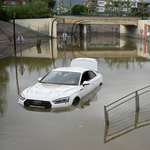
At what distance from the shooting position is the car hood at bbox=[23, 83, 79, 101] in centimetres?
1000

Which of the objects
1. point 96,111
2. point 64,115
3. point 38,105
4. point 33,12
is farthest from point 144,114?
point 33,12

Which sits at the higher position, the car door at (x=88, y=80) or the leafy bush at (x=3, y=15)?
the leafy bush at (x=3, y=15)

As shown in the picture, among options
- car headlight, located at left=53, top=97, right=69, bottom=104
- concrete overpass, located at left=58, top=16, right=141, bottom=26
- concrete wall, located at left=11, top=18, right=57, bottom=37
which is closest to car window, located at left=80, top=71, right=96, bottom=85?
car headlight, located at left=53, top=97, right=69, bottom=104

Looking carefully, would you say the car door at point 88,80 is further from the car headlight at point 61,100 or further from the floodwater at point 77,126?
the car headlight at point 61,100

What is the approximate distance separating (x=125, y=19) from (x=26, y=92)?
63476mm

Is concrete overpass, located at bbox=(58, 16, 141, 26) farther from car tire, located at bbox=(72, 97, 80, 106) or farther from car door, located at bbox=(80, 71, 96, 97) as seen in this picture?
car tire, located at bbox=(72, 97, 80, 106)

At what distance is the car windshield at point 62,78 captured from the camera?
453 inches

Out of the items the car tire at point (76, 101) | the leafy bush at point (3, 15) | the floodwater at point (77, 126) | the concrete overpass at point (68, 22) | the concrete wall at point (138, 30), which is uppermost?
the leafy bush at point (3, 15)

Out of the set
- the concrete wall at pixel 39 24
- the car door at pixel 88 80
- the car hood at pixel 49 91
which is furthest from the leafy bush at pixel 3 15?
the car hood at pixel 49 91

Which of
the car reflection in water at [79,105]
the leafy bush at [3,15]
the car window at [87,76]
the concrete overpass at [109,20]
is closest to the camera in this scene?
the car reflection in water at [79,105]

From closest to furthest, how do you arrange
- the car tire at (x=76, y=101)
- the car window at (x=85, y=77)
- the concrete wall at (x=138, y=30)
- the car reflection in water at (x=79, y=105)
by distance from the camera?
the car reflection in water at (x=79, y=105) → the car tire at (x=76, y=101) → the car window at (x=85, y=77) → the concrete wall at (x=138, y=30)

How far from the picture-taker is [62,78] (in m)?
11.8

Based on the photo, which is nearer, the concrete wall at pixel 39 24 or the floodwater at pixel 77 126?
the floodwater at pixel 77 126

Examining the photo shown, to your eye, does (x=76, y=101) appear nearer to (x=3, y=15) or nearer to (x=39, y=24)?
(x=3, y=15)
